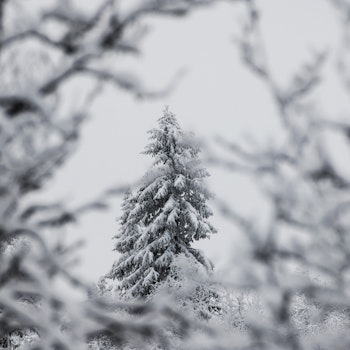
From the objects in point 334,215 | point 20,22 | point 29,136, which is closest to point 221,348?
point 334,215

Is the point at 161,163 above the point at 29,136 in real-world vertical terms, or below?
above

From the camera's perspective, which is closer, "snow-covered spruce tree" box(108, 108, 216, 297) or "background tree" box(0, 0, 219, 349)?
"background tree" box(0, 0, 219, 349)

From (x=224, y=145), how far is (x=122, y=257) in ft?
49.1

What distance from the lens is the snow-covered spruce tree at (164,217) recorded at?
1456 centimetres

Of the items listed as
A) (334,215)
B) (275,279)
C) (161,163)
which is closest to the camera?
(275,279)

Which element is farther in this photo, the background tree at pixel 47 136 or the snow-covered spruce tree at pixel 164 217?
the snow-covered spruce tree at pixel 164 217

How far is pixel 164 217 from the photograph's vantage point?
584 inches

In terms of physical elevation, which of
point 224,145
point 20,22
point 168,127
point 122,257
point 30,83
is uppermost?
point 168,127

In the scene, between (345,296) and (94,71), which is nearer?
(345,296)

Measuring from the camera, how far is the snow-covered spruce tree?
1456 centimetres

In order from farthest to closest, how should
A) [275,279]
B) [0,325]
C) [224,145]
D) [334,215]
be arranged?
1. [0,325]
2. [224,145]
3. [334,215]
4. [275,279]

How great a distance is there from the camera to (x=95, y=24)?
97.2 inches

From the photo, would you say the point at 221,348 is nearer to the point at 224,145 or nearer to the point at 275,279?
the point at 275,279

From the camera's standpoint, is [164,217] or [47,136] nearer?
[47,136]
